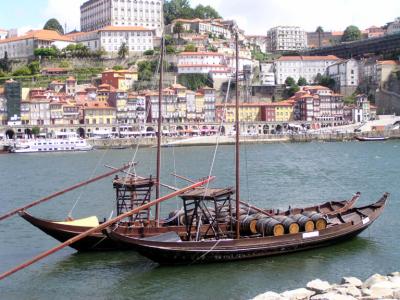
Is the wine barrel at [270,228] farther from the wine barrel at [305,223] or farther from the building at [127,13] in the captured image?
the building at [127,13]

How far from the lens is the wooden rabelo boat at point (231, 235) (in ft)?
55.2

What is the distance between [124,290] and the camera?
51.5 ft

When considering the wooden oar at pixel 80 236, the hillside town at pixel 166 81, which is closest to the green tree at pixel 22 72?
the hillside town at pixel 166 81

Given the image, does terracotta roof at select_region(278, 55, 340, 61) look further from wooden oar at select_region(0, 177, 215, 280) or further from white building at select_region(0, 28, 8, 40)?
wooden oar at select_region(0, 177, 215, 280)

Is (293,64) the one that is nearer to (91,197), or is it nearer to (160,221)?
(91,197)

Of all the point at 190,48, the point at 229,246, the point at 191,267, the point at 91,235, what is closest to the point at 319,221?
the point at 229,246

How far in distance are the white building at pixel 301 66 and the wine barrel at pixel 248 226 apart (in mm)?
86623

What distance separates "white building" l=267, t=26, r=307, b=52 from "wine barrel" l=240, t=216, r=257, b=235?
116 metres

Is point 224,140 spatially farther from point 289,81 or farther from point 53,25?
point 53,25

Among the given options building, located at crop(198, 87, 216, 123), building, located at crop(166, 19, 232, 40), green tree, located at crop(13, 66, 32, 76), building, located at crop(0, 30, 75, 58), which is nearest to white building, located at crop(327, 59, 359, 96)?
building, located at crop(166, 19, 232, 40)

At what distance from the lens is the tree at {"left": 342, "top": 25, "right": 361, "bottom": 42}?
126 meters

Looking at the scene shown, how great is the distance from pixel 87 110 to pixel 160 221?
64295 millimetres

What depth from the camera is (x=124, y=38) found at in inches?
4013

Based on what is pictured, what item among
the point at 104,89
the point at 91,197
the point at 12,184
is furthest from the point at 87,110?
the point at 91,197
